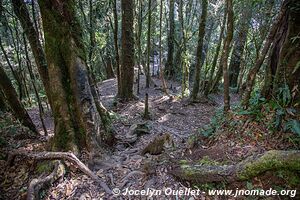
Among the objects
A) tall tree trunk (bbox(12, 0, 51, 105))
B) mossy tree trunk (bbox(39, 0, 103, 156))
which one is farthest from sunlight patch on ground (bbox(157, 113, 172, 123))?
tall tree trunk (bbox(12, 0, 51, 105))

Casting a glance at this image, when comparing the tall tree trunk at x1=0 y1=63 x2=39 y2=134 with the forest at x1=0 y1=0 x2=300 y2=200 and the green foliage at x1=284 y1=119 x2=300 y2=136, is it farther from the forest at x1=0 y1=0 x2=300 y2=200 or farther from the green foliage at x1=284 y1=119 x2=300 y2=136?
the green foliage at x1=284 y1=119 x2=300 y2=136

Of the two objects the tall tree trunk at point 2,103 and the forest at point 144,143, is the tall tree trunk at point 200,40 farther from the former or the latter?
the tall tree trunk at point 2,103

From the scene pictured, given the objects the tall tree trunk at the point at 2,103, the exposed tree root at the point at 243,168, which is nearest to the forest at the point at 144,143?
the exposed tree root at the point at 243,168

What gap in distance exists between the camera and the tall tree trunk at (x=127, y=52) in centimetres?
1042

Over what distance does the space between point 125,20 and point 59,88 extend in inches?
266

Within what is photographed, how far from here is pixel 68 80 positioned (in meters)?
4.82

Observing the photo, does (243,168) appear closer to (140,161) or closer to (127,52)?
(140,161)

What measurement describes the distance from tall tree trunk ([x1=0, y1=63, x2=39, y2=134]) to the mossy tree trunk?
3.00 m

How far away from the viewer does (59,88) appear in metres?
4.77

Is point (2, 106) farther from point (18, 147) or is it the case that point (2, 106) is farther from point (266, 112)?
point (266, 112)

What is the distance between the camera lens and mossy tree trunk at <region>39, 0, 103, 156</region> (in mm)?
4656

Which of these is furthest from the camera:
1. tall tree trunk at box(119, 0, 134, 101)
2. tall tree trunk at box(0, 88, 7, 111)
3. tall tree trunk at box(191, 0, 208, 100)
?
tall tree trunk at box(119, 0, 134, 101)

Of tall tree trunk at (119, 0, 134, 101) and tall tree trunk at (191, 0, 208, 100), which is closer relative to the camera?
tall tree trunk at (191, 0, 208, 100)

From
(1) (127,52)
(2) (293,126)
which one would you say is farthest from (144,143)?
(1) (127,52)
